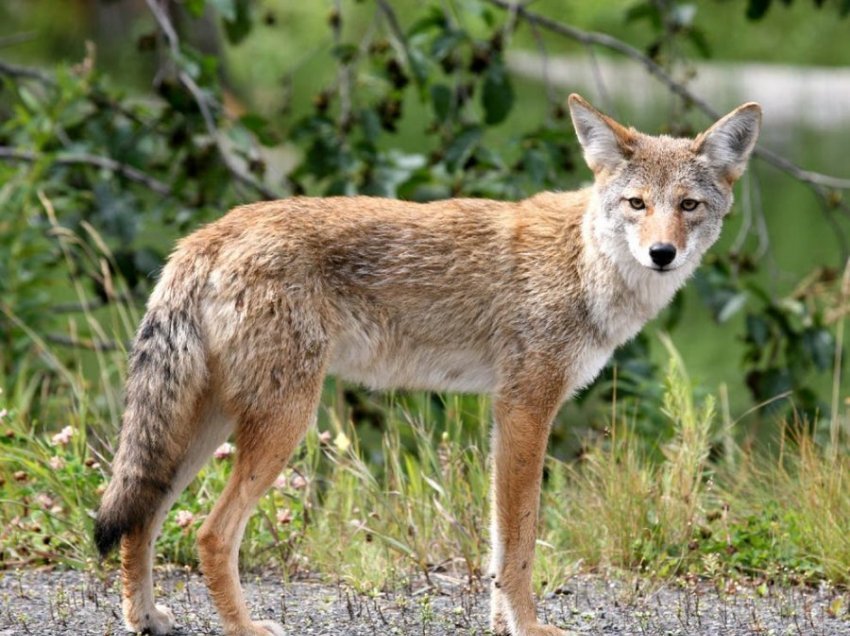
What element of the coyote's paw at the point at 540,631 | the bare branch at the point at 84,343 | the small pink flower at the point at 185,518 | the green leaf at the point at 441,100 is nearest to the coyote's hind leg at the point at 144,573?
the small pink flower at the point at 185,518

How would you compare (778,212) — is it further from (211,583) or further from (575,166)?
(211,583)

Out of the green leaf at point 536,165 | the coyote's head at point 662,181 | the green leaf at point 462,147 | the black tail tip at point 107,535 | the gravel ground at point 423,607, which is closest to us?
the black tail tip at point 107,535

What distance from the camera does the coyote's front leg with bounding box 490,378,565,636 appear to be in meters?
5.07

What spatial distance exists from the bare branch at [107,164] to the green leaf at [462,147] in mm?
1709

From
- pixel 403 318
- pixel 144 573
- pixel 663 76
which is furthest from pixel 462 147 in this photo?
pixel 144 573

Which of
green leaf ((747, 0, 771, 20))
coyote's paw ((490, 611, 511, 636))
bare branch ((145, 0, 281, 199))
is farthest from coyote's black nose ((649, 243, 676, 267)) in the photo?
green leaf ((747, 0, 771, 20))

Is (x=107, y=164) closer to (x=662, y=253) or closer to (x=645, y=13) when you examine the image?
(x=645, y=13)

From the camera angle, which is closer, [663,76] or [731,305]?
[731,305]

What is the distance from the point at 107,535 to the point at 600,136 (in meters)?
2.46

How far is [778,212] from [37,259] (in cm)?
1446

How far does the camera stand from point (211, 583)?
15.7ft

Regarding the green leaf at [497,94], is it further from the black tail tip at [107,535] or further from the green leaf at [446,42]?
the black tail tip at [107,535]

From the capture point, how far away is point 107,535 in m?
4.72

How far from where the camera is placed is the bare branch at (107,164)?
7.86 m
